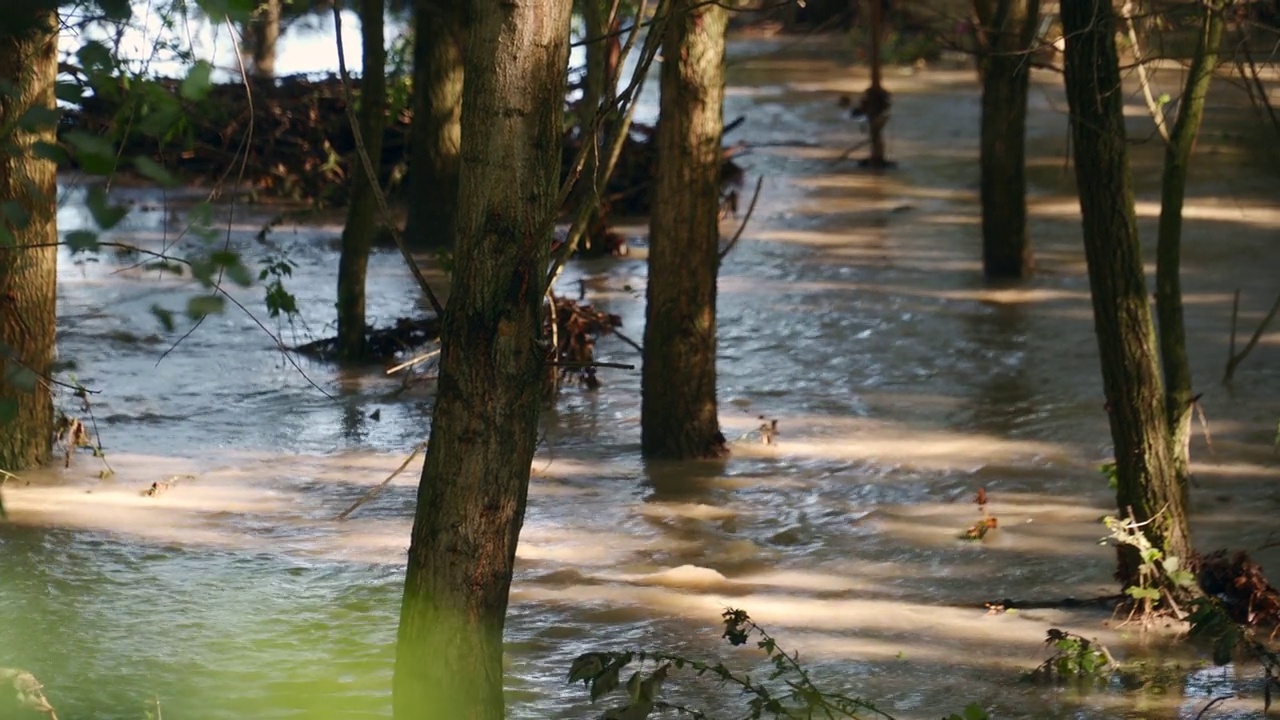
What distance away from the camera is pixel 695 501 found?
24.3 ft

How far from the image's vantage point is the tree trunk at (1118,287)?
542cm

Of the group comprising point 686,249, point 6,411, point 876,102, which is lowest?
point 6,411

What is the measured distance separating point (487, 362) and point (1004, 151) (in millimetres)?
9097

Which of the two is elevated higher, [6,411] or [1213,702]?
[6,411]

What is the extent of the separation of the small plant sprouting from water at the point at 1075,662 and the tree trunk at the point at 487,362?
2474 millimetres

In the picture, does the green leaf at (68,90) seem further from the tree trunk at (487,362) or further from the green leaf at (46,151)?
the tree trunk at (487,362)

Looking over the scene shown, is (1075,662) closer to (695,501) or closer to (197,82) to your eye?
(695,501)

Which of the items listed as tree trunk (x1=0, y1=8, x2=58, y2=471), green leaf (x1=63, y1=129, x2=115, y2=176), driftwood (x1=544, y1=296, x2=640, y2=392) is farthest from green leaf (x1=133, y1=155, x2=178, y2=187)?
driftwood (x1=544, y1=296, x2=640, y2=392)

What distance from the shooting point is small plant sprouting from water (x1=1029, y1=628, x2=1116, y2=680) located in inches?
203

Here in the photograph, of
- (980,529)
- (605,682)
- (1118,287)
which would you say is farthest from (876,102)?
(605,682)

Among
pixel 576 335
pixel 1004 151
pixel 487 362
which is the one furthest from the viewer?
pixel 1004 151

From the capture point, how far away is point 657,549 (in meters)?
6.72

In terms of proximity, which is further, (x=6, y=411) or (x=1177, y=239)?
(x=1177, y=239)

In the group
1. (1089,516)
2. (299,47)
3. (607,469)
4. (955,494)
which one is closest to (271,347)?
(607,469)
